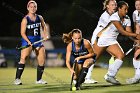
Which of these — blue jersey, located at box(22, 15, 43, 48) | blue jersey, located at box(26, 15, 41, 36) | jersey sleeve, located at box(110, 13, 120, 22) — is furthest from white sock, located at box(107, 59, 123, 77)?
blue jersey, located at box(26, 15, 41, 36)

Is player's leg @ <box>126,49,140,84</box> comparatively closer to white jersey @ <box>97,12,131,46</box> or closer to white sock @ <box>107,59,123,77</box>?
white sock @ <box>107,59,123,77</box>

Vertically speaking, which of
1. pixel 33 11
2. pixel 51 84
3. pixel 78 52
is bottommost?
pixel 51 84

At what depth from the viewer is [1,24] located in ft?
79.8

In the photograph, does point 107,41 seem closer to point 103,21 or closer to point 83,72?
point 103,21

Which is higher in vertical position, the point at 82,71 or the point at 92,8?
the point at 92,8

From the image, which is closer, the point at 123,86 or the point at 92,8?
the point at 123,86

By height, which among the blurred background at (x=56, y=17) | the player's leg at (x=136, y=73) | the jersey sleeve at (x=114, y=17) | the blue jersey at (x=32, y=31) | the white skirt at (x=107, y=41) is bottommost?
the player's leg at (x=136, y=73)

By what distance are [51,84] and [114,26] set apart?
1809 mm

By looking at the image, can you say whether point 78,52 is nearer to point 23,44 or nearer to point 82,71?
point 82,71

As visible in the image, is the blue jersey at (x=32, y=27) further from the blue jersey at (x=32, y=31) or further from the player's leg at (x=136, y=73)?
the player's leg at (x=136, y=73)

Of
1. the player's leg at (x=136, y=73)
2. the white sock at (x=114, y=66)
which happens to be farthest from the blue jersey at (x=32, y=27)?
the player's leg at (x=136, y=73)

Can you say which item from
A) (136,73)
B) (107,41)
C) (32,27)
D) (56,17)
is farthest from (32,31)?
(56,17)

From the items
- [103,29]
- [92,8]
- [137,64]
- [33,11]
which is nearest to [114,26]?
[103,29]

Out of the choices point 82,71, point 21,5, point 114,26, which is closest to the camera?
point 82,71
